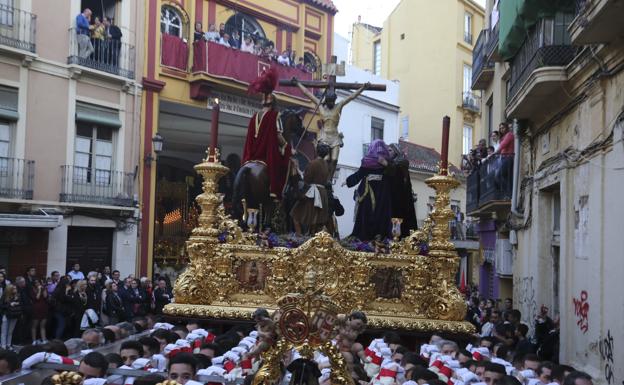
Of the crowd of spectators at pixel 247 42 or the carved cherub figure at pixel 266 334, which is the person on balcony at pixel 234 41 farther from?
the carved cherub figure at pixel 266 334

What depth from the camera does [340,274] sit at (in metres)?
8.41

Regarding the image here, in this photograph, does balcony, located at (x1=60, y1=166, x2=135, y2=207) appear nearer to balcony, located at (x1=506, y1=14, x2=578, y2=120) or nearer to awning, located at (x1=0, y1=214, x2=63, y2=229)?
awning, located at (x1=0, y1=214, x2=63, y2=229)

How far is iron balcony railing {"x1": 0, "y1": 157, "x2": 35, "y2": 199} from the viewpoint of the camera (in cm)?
1599

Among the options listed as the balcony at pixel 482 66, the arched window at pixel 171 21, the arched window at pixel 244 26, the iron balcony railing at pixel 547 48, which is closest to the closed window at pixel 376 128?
the arched window at pixel 244 26

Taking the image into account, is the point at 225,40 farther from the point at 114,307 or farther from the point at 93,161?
the point at 114,307

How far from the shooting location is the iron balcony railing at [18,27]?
16.3 metres

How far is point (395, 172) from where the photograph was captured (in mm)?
9742

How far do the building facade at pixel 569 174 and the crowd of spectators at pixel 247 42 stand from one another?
8.84m

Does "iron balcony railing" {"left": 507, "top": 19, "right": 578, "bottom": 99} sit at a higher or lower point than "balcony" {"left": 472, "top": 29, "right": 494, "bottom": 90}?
lower

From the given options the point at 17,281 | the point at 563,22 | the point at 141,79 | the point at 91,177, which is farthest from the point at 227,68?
the point at 563,22

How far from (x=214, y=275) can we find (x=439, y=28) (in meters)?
23.2

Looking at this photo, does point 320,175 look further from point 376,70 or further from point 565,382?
point 376,70

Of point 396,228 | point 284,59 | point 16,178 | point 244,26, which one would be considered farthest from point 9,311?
point 244,26

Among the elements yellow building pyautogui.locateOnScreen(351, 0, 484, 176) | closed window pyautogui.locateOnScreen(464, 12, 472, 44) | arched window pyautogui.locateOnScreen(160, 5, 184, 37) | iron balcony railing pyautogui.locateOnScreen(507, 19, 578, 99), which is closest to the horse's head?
iron balcony railing pyautogui.locateOnScreen(507, 19, 578, 99)
